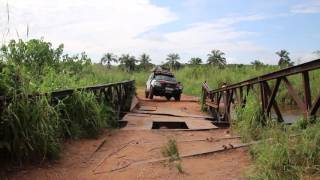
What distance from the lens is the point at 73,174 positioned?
6.87 m

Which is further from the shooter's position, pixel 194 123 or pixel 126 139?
pixel 194 123

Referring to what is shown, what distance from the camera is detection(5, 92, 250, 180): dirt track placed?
6.55m

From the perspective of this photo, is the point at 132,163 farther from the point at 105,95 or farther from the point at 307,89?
the point at 105,95

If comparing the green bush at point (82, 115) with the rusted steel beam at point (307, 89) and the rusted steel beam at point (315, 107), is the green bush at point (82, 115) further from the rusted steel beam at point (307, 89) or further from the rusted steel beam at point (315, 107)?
the rusted steel beam at point (315, 107)

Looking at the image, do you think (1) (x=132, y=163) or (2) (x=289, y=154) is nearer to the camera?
(2) (x=289, y=154)

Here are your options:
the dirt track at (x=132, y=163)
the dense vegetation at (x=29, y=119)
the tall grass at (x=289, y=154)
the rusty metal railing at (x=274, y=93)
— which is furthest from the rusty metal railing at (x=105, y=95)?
the tall grass at (x=289, y=154)

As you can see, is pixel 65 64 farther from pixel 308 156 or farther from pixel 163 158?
pixel 308 156

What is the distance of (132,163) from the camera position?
7.40 m

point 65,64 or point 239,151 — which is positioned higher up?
point 65,64

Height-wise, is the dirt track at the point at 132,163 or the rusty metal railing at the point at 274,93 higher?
the rusty metal railing at the point at 274,93

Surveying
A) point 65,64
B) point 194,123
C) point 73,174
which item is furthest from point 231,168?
point 65,64

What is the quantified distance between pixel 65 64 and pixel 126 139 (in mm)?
8701

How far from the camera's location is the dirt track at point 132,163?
258 inches

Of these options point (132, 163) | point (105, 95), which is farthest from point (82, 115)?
point (105, 95)
